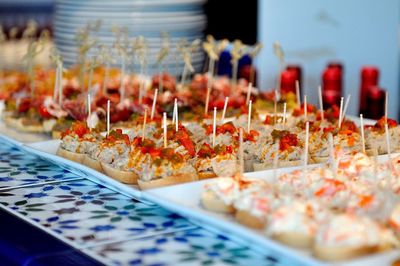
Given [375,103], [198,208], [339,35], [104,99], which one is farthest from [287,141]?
[339,35]

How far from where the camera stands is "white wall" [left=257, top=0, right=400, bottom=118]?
232 inches

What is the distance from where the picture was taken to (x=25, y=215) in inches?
101

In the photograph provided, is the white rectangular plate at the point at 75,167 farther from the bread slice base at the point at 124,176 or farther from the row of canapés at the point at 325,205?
the row of canapés at the point at 325,205

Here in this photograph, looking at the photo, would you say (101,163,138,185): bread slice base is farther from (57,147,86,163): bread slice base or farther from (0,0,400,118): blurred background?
(0,0,400,118): blurred background

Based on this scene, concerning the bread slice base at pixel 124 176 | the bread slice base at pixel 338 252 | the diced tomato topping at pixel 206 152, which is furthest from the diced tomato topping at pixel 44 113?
the bread slice base at pixel 338 252

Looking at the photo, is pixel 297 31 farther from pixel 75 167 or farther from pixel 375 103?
pixel 75 167

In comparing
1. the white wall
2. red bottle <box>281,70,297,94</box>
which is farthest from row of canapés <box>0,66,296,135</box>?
the white wall

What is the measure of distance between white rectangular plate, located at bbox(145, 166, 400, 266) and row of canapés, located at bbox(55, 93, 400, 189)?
0.52 ft

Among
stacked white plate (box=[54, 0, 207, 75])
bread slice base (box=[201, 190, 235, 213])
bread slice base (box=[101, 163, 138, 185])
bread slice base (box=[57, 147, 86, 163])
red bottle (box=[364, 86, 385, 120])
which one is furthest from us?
stacked white plate (box=[54, 0, 207, 75])

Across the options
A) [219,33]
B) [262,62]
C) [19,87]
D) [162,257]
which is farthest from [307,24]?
[162,257]

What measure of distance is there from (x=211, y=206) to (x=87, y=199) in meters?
0.52

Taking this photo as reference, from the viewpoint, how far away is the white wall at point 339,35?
19.3 ft

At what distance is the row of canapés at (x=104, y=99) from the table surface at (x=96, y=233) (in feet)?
2.94

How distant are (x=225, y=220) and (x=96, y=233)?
15.0 inches
